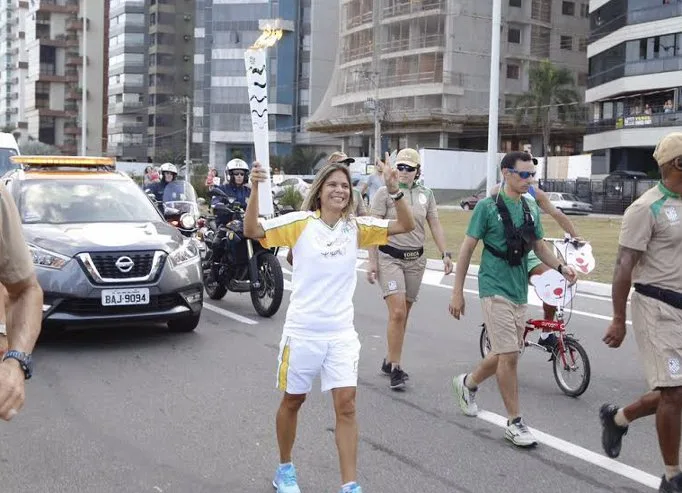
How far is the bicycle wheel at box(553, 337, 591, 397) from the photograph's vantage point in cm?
672

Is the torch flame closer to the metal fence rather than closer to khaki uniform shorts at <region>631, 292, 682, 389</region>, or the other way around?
khaki uniform shorts at <region>631, 292, 682, 389</region>

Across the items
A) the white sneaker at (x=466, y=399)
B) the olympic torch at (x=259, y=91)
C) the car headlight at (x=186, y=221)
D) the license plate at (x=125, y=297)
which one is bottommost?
the white sneaker at (x=466, y=399)

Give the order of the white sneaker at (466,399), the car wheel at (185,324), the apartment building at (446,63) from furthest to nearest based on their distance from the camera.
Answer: the apartment building at (446,63) < the car wheel at (185,324) < the white sneaker at (466,399)

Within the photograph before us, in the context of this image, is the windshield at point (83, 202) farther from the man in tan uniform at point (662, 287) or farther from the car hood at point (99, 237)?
the man in tan uniform at point (662, 287)

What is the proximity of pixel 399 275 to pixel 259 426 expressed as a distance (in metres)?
1.90

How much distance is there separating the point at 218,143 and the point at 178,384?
311 feet

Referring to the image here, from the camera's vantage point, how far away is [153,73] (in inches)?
4594

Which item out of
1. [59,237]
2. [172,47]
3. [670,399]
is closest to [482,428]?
[670,399]

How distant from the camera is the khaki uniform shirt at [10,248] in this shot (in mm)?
2736

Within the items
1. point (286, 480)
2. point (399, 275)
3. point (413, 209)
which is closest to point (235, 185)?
point (413, 209)

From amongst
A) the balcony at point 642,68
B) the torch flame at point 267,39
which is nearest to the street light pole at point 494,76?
the torch flame at point 267,39

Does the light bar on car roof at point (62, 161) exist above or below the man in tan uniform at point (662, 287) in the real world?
above

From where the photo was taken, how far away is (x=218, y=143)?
100m

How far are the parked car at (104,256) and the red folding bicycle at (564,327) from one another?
3496 mm
